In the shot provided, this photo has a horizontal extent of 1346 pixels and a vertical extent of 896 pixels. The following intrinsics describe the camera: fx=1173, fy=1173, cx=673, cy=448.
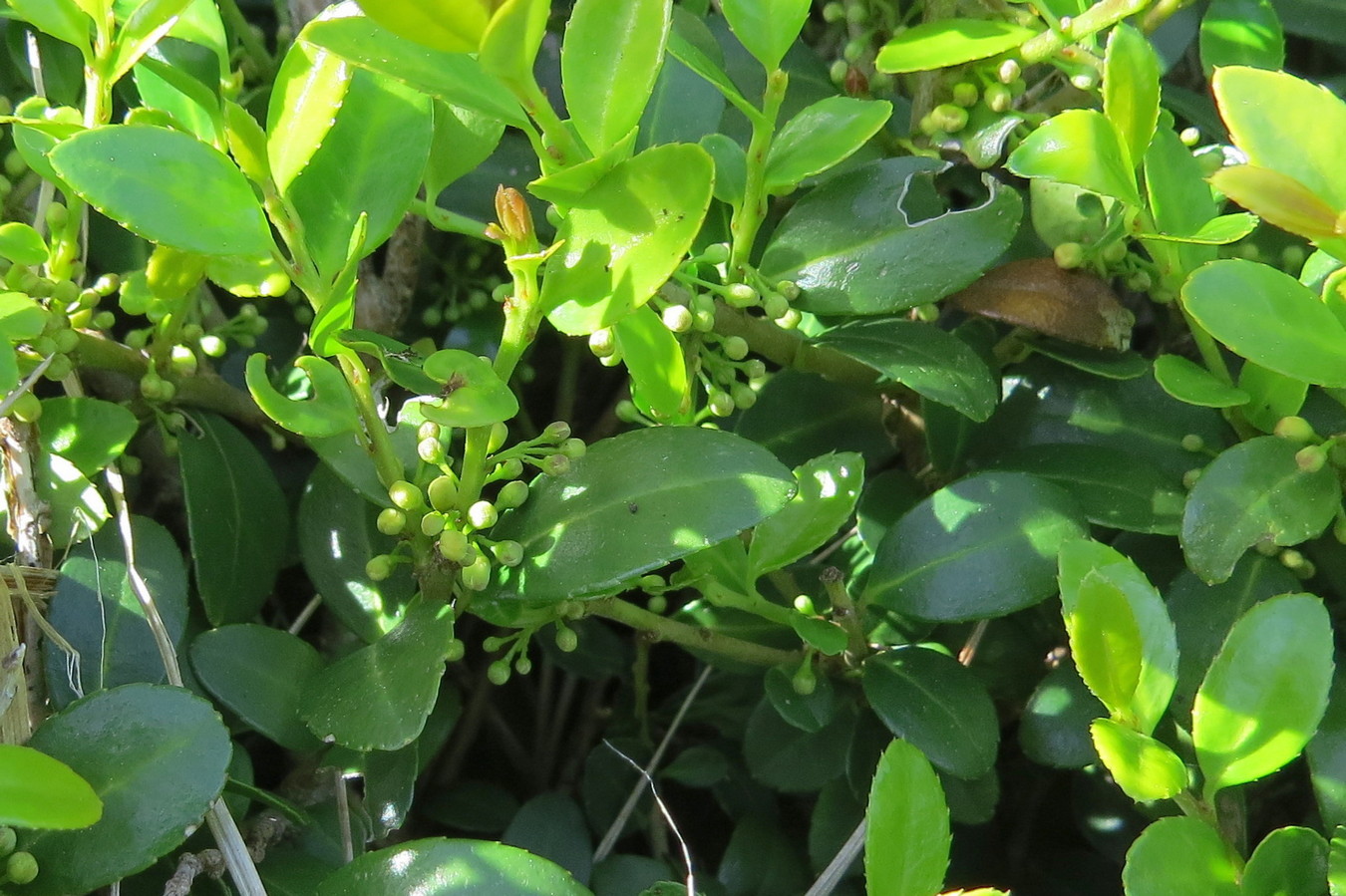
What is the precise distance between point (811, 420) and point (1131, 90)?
33 cm

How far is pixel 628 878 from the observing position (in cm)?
85

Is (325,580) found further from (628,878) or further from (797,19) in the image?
(797,19)

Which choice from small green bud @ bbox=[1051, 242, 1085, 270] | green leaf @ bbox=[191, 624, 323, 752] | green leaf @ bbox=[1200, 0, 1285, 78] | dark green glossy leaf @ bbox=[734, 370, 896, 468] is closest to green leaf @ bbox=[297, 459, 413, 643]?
green leaf @ bbox=[191, 624, 323, 752]

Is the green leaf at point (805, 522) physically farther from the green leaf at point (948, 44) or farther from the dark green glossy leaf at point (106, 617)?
the dark green glossy leaf at point (106, 617)

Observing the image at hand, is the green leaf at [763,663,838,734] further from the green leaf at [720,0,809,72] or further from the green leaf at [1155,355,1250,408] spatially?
the green leaf at [720,0,809,72]

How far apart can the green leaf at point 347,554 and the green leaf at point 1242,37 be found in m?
0.70

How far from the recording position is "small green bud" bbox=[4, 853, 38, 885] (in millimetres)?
583

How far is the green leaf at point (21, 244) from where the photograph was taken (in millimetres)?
648

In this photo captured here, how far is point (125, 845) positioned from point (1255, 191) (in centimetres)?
61

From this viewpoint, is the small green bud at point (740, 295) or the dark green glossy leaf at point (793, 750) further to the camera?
the dark green glossy leaf at point (793, 750)

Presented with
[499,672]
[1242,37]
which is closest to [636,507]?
[499,672]

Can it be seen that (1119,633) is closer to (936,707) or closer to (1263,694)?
(1263,694)

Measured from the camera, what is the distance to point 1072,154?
61cm

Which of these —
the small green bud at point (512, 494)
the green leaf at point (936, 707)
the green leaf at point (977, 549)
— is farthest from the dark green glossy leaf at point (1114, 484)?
the small green bud at point (512, 494)
